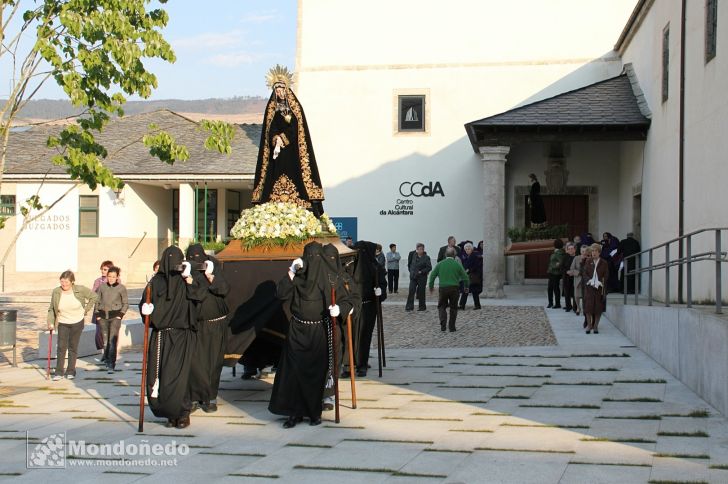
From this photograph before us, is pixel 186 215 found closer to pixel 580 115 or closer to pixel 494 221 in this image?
pixel 494 221

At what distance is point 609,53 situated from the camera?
29.3m

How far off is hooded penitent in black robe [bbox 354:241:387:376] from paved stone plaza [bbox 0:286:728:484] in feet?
1.17

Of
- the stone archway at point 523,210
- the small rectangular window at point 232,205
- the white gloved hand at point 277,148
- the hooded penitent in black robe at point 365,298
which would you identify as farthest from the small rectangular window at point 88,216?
the white gloved hand at point 277,148

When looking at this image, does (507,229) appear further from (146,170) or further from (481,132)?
(146,170)

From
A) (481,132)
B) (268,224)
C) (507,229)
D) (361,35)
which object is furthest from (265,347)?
(361,35)

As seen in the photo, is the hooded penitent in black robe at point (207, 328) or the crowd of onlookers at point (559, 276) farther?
the crowd of onlookers at point (559, 276)

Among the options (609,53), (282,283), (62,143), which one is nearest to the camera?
(282,283)

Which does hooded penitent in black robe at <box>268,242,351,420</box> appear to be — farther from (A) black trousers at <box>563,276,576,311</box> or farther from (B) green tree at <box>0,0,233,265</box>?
(A) black trousers at <box>563,276,576,311</box>

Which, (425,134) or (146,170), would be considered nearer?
(425,134)

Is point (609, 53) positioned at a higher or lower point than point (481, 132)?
higher

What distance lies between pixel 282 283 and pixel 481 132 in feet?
54.4

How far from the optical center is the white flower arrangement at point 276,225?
11.0 m

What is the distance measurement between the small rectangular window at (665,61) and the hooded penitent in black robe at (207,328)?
14092 mm

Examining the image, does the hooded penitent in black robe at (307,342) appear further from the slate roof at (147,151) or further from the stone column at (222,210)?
the stone column at (222,210)
